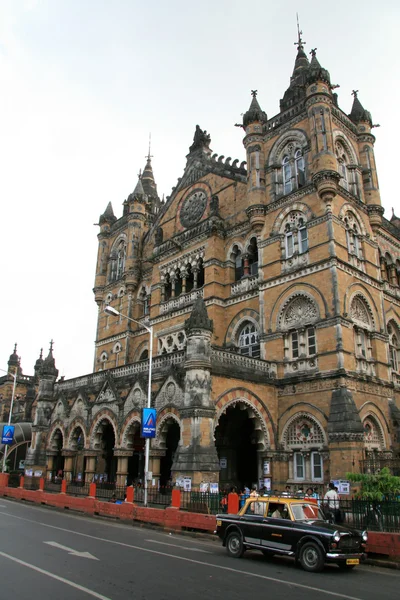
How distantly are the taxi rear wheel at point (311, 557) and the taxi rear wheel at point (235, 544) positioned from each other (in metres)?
1.82

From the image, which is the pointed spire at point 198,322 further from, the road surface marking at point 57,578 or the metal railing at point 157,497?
the road surface marking at point 57,578

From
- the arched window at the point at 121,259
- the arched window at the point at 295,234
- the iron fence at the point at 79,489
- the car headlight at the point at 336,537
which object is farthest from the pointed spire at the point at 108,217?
the car headlight at the point at 336,537

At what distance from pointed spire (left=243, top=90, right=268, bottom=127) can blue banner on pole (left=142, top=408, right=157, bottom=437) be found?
64.1ft

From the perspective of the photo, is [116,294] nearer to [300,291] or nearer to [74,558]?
[300,291]

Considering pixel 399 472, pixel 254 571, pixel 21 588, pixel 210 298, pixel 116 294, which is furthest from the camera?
pixel 116 294

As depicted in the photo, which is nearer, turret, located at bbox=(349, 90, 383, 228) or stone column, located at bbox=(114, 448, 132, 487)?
A: stone column, located at bbox=(114, 448, 132, 487)

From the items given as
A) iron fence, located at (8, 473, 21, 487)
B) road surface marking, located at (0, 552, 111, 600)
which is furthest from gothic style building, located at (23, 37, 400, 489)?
road surface marking, located at (0, 552, 111, 600)

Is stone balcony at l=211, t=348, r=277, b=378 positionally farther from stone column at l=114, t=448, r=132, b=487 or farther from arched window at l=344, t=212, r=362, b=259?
arched window at l=344, t=212, r=362, b=259

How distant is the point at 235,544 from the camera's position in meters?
12.4

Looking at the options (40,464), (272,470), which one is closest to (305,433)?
(272,470)

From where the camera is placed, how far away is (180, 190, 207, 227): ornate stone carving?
3419 cm

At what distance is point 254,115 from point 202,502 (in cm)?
2331

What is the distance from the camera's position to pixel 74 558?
426 inches

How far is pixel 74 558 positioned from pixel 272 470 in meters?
14.7
